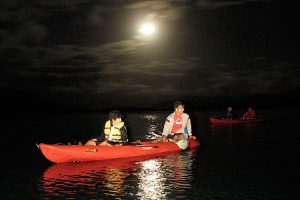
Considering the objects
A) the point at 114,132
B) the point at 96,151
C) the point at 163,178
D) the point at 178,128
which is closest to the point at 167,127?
the point at 178,128

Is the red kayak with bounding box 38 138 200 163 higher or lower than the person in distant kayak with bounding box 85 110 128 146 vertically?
lower

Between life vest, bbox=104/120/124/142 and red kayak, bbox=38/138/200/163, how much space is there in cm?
51

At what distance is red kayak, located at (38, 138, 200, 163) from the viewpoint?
18328 millimetres

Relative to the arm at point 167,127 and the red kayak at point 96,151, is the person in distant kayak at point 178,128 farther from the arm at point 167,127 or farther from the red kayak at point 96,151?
the red kayak at point 96,151

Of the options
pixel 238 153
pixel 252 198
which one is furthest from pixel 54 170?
pixel 238 153

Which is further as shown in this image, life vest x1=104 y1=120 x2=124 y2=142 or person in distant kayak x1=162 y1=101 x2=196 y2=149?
person in distant kayak x1=162 y1=101 x2=196 y2=149

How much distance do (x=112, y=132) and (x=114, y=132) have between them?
0.34ft

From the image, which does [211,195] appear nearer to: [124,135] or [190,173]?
[190,173]

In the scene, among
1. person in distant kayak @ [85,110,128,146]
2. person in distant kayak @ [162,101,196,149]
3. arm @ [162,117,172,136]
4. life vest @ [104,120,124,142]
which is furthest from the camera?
arm @ [162,117,172,136]

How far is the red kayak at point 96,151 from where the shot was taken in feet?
60.1

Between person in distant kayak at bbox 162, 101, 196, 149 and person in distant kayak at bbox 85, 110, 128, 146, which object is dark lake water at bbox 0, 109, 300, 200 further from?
person in distant kayak at bbox 85, 110, 128, 146

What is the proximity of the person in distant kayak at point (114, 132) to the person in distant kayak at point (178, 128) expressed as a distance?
3421 millimetres

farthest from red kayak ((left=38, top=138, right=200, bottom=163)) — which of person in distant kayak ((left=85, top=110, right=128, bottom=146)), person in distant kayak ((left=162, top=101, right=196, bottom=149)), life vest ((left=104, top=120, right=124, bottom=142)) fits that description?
person in distant kayak ((left=162, top=101, right=196, bottom=149))

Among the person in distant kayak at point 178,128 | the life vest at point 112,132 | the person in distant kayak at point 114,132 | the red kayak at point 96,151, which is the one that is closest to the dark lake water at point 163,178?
the red kayak at point 96,151
